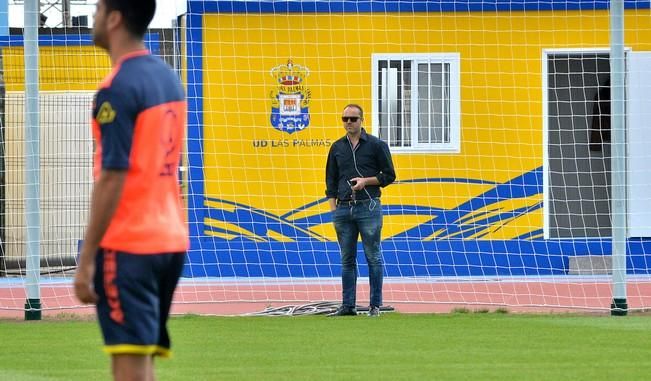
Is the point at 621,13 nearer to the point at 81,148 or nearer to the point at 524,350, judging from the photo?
the point at 524,350

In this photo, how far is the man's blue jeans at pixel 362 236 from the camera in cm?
1374

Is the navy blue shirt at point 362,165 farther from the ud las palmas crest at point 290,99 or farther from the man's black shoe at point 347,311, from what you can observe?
the ud las palmas crest at point 290,99

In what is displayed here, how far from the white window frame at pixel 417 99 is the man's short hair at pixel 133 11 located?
1360 cm

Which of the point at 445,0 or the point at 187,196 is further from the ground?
the point at 445,0

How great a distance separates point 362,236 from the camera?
13828 millimetres

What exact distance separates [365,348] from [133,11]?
19.3 ft

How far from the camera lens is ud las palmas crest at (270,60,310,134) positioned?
18641 mm

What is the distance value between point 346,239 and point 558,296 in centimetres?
382

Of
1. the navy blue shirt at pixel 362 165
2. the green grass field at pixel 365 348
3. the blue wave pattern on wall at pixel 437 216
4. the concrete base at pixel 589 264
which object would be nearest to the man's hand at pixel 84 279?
the green grass field at pixel 365 348

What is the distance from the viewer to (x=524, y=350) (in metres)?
10.6

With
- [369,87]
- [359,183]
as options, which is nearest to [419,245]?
[369,87]

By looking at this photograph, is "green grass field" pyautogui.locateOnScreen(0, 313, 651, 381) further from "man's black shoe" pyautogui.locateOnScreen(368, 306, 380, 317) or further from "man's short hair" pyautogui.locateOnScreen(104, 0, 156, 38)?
"man's short hair" pyautogui.locateOnScreen(104, 0, 156, 38)

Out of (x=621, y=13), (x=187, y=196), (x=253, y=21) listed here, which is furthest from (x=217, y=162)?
(x=621, y=13)

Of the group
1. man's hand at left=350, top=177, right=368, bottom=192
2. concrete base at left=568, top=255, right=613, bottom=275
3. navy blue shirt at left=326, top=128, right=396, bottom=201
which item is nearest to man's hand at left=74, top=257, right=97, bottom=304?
man's hand at left=350, top=177, right=368, bottom=192
